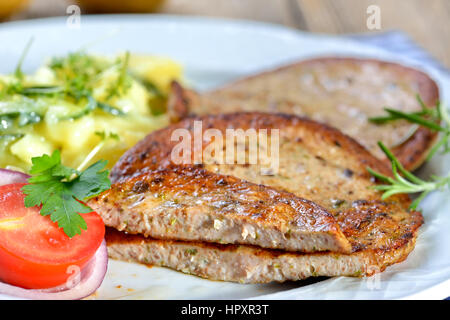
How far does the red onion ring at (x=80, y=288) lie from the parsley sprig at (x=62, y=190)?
0.30 metres

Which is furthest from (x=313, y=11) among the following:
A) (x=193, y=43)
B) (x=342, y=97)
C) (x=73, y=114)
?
(x=73, y=114)

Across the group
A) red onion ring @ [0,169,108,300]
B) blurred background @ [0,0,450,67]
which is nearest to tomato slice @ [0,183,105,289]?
red onion ring @ [0,169,108,300]

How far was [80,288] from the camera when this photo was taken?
3.00 metres

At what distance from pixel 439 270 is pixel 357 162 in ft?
3.06

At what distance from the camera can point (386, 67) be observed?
512 cm

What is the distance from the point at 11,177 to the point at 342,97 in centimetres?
281

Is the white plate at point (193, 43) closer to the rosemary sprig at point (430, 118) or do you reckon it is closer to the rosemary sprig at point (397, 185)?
the rosemary sprig at point (430, 118)

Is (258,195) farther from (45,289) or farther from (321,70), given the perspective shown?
(321,70)

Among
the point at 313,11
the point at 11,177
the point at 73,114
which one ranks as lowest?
the point at 11,177

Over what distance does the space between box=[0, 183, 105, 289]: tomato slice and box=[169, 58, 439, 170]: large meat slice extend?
1.70 meters

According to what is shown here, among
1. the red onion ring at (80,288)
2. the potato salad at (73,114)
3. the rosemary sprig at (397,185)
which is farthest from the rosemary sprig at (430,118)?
the red onion ring at (80,288)

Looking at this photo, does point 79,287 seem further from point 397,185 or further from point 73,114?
point 397,185

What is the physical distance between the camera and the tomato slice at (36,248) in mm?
2805
